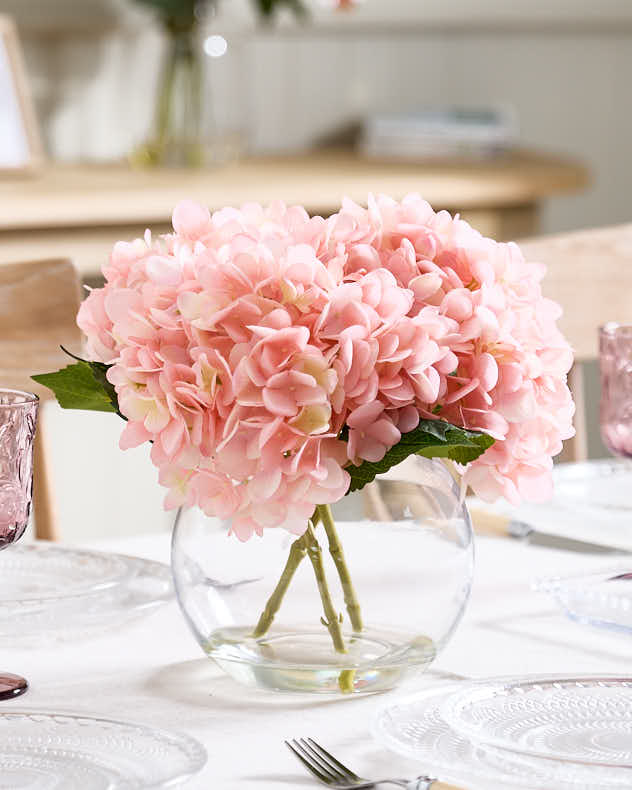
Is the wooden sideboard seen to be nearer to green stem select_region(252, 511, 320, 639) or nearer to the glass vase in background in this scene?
the glass vase in background

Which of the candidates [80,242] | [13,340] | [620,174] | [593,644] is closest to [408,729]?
[593,644]

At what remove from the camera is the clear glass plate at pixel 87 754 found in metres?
0.70

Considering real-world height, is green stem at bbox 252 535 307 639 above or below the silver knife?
above

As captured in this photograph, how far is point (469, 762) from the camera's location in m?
0.73

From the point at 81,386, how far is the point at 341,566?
0.57 ft

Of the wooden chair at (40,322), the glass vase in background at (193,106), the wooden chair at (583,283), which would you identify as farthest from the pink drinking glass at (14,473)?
the glass vase in background at (193,106)

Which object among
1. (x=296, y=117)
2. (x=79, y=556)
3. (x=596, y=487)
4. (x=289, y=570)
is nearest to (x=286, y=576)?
(x=289, y=570)

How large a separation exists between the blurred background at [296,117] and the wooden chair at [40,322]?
0.55m

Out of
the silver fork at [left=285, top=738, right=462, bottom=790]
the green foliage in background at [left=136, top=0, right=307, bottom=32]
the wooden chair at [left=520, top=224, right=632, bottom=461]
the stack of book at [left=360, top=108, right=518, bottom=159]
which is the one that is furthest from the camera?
the stack of book at [left=360, top=108, right=518, bottom=159]

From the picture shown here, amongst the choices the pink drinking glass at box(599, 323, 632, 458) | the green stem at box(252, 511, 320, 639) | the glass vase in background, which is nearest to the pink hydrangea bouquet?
the green stem at box(252, 511, 320, 639)

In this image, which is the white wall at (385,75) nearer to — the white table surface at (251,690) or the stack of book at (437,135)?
the stack of book at (437,135)

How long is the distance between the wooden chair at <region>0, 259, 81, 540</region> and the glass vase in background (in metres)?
1.01

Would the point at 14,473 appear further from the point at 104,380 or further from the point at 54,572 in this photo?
the point at 54,572

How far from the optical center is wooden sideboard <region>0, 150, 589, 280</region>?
6.67 feet
